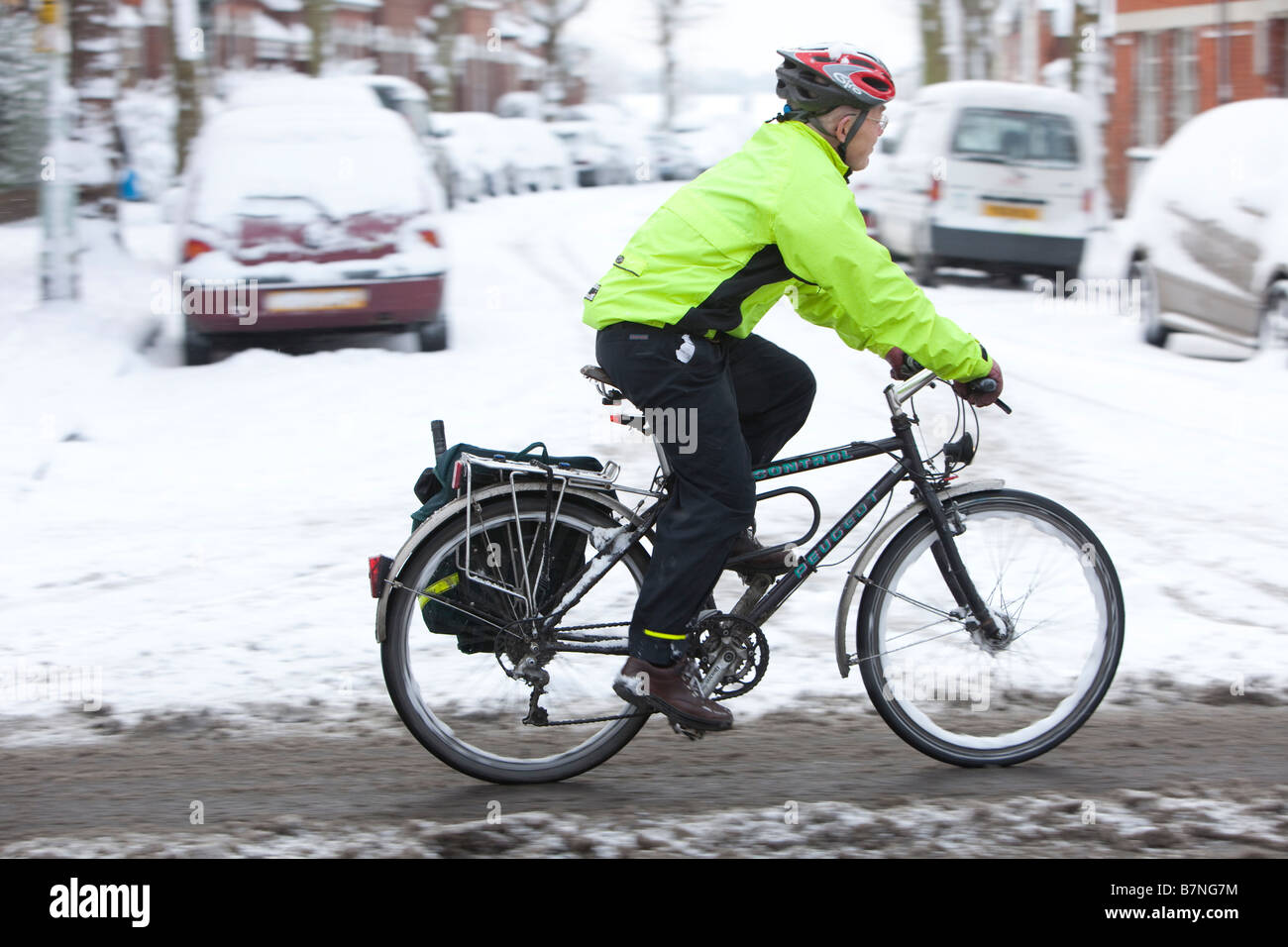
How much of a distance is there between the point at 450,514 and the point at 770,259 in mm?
1094

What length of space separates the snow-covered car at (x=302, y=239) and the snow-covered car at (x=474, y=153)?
17070 millimetres

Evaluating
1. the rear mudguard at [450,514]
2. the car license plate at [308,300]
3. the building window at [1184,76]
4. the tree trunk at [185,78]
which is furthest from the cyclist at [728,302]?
the building window at [1184,76]

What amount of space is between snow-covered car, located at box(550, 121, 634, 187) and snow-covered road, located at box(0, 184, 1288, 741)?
23367 millimetres

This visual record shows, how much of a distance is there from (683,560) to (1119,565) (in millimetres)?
2953

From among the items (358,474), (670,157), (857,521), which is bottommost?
(670,157)

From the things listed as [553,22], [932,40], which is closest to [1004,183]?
[932,40]

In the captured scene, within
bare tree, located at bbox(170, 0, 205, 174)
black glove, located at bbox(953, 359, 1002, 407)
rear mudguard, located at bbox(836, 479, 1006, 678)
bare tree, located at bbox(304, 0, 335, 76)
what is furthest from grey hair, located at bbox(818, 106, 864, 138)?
bare tree, located at bbox(304, 0, 335, 76)

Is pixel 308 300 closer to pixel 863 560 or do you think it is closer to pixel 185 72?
pixel 185 72

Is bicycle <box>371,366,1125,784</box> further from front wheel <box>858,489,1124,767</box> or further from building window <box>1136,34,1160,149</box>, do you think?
building window <box>1136,34,1160,149</box>

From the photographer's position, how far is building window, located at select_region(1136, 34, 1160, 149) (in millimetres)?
27267

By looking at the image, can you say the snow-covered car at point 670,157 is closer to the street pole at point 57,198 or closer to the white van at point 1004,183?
the white van at point 1004,183

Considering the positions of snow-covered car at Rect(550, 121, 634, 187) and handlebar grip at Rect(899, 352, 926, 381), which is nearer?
handlebar grip at Rect(899, 352, 926, 381)

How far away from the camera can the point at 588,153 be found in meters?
37.8

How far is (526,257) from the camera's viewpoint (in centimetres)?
1894
